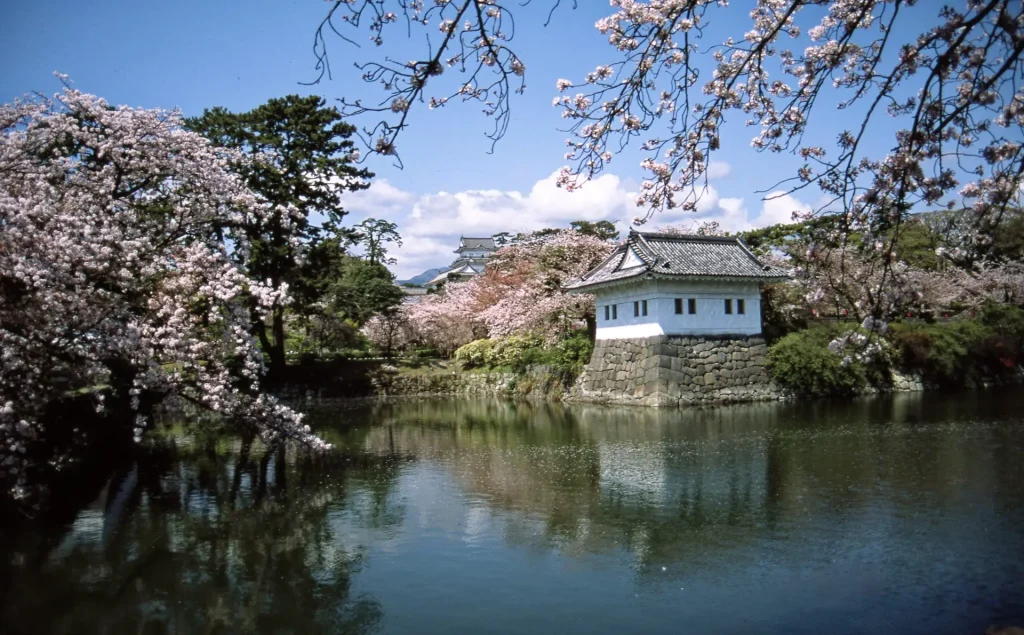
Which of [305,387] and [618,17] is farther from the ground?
[618,17]

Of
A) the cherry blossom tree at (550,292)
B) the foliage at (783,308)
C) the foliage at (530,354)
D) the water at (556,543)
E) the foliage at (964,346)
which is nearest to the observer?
the water at (556,543)

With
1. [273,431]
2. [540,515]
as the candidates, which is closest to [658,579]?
[540,515]

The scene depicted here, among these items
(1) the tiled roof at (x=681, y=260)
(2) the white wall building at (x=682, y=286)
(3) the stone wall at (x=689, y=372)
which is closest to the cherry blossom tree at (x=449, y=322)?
(1) the tiled roof at (x=681, y=260)

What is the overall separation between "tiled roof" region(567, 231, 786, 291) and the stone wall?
1.93 meters

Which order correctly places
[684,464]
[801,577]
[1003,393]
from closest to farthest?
[801,577]
[684,464]
[1003,393]

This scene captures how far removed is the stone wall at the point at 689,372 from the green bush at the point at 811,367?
464mm

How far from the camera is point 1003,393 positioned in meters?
20.5

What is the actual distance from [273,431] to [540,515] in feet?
14.2

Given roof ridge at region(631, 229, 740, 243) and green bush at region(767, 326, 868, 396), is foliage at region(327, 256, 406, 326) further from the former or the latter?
green bush at region(767, 326, 868, 396)

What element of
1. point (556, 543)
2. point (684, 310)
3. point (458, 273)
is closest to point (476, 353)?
point (684, 310)

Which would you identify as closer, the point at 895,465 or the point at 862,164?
the point at 862,164

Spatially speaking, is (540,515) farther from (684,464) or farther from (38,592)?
(38,592)

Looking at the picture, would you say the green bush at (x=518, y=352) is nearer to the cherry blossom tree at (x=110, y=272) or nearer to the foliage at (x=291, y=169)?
the foliage at (x=291, y=169)

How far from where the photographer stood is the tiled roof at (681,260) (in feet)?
68.2
